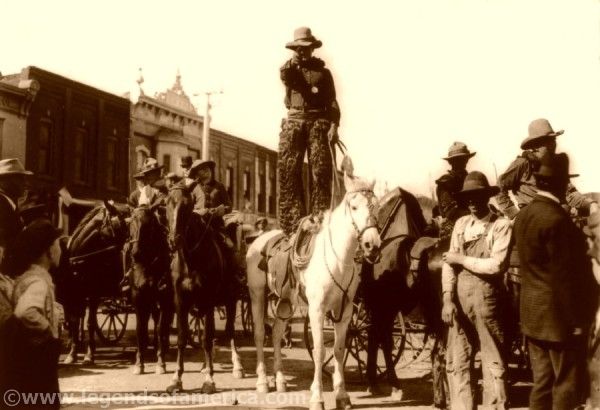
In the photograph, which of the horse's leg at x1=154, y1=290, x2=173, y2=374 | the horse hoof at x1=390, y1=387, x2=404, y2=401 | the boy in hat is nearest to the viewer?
the boy in hat

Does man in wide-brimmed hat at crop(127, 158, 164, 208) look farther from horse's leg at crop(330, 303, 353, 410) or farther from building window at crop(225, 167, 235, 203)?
building window at crop(225, 167, 235, 203)

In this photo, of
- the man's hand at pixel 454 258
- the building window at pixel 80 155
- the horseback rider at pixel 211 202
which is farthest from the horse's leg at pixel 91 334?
the building window at pixel 80 155

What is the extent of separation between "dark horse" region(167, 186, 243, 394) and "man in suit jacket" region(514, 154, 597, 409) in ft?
16.1

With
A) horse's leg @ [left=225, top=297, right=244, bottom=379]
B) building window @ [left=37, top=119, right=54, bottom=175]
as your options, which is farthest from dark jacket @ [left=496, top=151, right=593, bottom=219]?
building window @ [left=37, top=119, right=54, bottom=175]

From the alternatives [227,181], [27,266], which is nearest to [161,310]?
[27,266]

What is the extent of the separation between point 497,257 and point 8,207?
13.9 ft

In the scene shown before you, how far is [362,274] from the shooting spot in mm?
9156

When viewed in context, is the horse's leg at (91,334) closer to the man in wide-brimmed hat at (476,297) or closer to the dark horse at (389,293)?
the dark horse at (389,293)

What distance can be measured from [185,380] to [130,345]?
14.6ft

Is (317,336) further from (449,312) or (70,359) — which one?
(70,359)

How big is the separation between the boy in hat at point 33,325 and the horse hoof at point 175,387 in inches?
154

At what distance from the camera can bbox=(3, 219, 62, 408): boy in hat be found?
14.6ft

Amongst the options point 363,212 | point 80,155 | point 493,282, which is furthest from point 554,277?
point 80,155

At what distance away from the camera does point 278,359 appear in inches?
358
